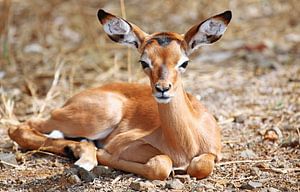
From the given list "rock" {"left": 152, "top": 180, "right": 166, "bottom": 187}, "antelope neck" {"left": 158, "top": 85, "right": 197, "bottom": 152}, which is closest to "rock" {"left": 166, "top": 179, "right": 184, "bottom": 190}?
"rock" {"left": 152, "top": 180, "right": 166, "bottom": 187}

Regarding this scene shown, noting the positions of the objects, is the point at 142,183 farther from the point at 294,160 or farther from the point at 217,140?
the point at 294,160

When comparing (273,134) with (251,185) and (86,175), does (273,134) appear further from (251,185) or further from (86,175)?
(86,175)

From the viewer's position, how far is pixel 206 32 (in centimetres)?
573

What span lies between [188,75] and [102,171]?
3700 mm

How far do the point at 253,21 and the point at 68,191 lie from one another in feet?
23.3

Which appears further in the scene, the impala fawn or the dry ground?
the dry ground

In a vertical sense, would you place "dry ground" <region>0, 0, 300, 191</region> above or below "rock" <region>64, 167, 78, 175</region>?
above

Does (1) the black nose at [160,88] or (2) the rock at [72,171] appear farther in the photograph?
(2) the rock at [72,171]

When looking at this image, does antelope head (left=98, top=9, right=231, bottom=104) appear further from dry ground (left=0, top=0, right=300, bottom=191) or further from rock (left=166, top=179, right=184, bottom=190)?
dry ground (left=0, top=0, right=300, bottom=191)

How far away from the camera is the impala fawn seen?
18.1ft

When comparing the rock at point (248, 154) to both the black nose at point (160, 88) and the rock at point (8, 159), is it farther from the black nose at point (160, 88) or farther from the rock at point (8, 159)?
the rock at point (8, 159)

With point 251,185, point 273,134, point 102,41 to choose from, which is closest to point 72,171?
point 251,185

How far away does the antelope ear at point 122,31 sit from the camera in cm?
580

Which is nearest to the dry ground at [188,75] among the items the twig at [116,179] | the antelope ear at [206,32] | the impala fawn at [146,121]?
the twig at [116,179]
